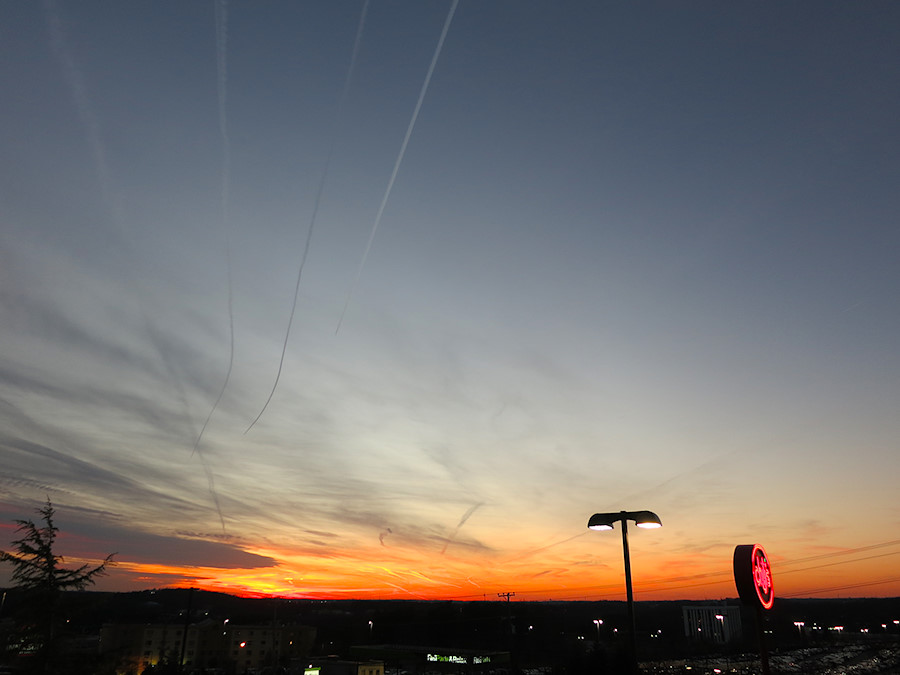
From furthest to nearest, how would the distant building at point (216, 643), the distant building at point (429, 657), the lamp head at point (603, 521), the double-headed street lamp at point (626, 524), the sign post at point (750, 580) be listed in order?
the distant building at point (429, 657) < the distant building at point (216, 643) < the lamp head at point (603, 521) < the double-headed street lamp at point (626, 524) < the sign post at point (750, 580)

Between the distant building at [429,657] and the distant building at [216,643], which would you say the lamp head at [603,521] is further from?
the distant building at [429,657]

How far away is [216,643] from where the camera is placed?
12862cm

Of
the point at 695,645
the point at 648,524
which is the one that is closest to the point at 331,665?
the point at 648,524

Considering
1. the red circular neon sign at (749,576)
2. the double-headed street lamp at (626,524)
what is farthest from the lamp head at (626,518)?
the red circular neon sign at (749,576)

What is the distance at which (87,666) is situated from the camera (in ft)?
68.9

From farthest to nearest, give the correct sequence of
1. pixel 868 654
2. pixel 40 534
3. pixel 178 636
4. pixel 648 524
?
pixel 178 636, pixel 868 654, pixel 40 534, pixel 648 524

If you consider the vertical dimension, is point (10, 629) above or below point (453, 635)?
above

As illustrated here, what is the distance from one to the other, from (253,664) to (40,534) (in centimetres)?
13352

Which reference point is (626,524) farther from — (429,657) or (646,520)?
(429,657)

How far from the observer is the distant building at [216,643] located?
113419 millimetres

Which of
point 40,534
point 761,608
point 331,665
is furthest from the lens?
point 331,665

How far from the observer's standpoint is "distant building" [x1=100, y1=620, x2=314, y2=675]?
113419 millimetres

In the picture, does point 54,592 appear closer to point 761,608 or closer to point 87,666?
point 87,666

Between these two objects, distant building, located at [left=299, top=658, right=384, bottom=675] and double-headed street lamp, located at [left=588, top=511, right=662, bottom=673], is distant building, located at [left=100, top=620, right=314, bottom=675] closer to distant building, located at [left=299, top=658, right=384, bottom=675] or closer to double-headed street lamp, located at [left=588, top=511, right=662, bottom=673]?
distant building, located at [left=299, top=658, right=384, bottom=675]
